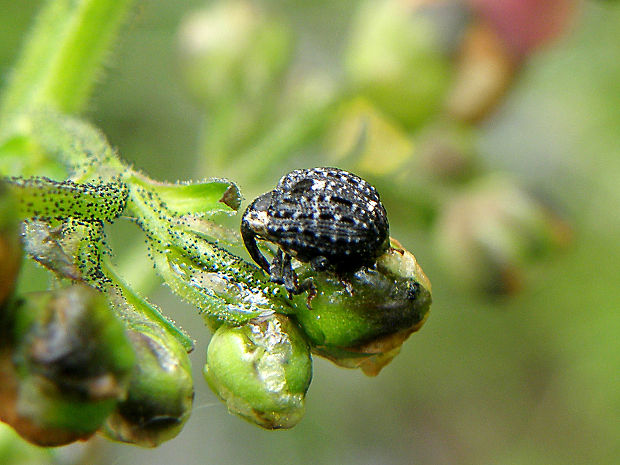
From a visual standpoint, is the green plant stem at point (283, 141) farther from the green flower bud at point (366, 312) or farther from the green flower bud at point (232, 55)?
the green flower bud at point (366, 312)

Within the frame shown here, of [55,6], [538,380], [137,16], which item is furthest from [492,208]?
[538,380]

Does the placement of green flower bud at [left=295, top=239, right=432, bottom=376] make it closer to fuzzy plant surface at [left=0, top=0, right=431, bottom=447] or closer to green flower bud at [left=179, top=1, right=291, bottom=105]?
fuzzy plant surface at [left=0, top=0, right=431, bottom=447]

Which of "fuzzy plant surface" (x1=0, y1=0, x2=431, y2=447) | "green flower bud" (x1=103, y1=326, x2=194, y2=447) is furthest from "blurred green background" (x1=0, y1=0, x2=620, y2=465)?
"green flower bud" (x1=103, y1=326, x2=194, y2=447)

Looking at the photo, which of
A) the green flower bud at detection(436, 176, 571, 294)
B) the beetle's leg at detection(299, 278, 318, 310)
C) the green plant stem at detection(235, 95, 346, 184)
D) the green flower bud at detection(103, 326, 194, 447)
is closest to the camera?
the green flower bud at detection(103, 326, 194, 447)

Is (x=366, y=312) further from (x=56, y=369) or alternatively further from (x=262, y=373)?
(x=56, y=369)

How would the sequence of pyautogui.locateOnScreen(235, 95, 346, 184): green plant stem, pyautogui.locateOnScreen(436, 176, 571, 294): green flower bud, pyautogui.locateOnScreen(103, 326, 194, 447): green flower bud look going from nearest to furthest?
pyautogui.locateOnScreen(103, 326, 194, 447): green flower bud → pyautogui.locateOnScreen(235, 95, 346, 184): green plant stem → pyautogui.locateOnScreen(436, 176, 571, 294): green flower bud

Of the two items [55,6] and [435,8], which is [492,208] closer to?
[435,8]
